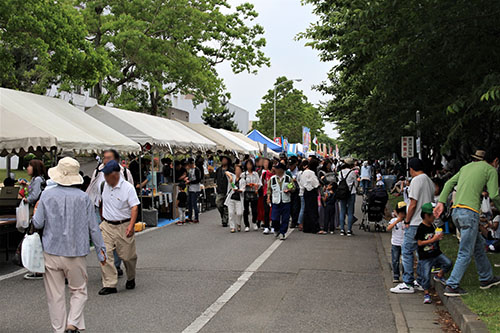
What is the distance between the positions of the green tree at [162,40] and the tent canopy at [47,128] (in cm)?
1237

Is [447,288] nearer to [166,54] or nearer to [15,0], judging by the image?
[15,0]

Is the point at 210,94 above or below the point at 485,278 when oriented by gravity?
above

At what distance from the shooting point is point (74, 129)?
13172mm

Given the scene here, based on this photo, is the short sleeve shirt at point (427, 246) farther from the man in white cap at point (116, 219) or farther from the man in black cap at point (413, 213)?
the man in white cap at point (116, 219)

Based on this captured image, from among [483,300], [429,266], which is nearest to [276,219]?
[429,266]

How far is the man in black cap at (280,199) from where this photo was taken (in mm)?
13062

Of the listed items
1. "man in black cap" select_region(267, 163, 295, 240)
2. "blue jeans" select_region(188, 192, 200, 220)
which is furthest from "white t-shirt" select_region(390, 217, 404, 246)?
"blue jeans" select_region(188, 192, 200, 220)

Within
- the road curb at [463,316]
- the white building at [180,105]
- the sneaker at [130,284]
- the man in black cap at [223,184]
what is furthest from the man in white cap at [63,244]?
the white building at [180,105]

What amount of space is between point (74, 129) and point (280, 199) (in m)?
5.02

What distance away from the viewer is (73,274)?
536 centimetres

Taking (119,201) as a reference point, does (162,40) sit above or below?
above

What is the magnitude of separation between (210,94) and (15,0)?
16.9 metres

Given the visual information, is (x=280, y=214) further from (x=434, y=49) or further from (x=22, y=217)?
(x=22, y=217)

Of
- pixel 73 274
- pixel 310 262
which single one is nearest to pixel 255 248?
pixel 310 262
